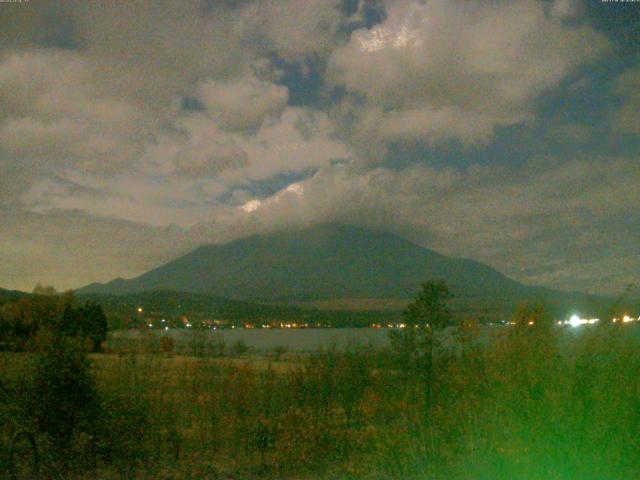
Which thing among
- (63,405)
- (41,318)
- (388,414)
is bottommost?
(388,414)

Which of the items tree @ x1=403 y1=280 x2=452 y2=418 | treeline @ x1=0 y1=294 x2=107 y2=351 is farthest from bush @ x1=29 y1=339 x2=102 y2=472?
tree @ x1=403 y1=280 x2=452 y2=418

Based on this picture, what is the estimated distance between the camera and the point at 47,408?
892 cm

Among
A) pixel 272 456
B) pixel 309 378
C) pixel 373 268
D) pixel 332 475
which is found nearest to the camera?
pixel 332 475

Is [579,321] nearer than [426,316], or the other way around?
[579,321]

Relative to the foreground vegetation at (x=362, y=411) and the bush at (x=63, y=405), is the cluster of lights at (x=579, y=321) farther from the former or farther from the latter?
the bush at (x=63, y=405)

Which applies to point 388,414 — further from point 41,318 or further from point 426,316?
point 41,318

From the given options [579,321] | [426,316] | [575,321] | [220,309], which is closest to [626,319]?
[579,321]

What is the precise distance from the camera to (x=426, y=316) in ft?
45.0

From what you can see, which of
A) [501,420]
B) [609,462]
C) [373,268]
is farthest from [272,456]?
[373,268]

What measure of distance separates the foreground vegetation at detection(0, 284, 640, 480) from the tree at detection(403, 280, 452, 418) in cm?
3

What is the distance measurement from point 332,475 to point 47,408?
13.7ft

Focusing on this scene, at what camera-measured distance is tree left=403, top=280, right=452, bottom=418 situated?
1350 cm

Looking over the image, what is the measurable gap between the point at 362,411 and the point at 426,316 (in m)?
2.64

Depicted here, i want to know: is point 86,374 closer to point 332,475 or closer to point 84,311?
point 332,475
